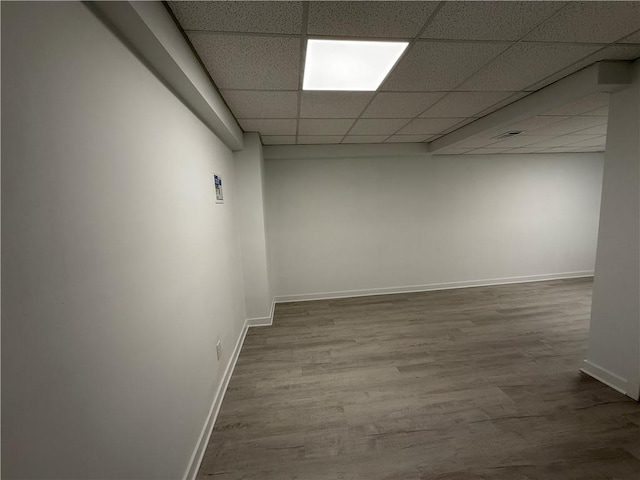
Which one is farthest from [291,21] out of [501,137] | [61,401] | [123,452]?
[501,137]

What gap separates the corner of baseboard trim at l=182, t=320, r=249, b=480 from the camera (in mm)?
1487

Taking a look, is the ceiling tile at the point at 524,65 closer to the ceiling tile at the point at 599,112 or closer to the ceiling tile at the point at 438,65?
the ceiling tile at the point at 438,65

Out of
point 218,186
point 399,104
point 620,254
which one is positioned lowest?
point 620,254

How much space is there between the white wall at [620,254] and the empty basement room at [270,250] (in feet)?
0.05

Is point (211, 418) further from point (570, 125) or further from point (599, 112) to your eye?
point (570, 125)

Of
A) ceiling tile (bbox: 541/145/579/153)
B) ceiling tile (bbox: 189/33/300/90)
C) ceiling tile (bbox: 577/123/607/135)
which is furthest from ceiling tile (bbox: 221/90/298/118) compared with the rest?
ceiling tile (bbox: 541/145/579/153)

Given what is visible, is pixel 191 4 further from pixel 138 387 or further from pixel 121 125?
pixel 138 387

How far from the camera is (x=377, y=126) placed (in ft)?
9.87

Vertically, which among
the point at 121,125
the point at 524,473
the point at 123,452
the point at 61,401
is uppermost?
the point at 121,125

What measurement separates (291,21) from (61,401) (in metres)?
1.72

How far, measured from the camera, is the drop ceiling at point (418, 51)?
121cm

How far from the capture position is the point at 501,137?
129 inches

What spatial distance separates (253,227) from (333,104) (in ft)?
5.90

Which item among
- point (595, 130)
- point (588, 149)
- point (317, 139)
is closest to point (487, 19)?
point (317, 139)
